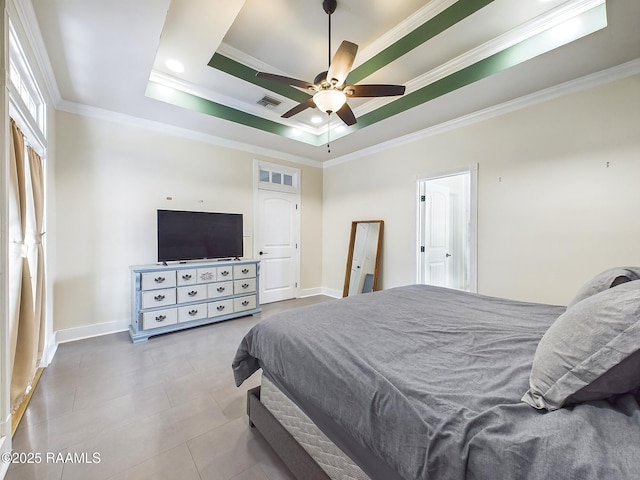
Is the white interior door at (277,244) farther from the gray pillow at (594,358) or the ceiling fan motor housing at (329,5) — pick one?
the gray pillow at (594,358)

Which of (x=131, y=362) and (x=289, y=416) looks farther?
(x=131, y=362)

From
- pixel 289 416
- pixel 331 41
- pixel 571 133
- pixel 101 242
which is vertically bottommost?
pixel 289 416

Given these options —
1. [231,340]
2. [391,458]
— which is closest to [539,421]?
[391,458]

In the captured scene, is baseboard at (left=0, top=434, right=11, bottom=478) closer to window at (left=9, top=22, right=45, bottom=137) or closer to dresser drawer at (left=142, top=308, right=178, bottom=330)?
dresser drawer at (left=142, top=308, right=178, bottom=330)

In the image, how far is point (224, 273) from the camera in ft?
12.5

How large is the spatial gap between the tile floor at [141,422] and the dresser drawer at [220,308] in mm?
842

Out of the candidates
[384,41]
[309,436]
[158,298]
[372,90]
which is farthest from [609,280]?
[158,298]

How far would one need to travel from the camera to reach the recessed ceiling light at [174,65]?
2.79 m

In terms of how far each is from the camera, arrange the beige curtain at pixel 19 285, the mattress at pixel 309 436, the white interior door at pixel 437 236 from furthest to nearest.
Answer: the white interior door at pixel 437 236 → the beige curtain at pixel 19 285 → the mattress at pixel 309 436

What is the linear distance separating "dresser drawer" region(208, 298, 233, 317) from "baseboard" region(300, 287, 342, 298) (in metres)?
1.72

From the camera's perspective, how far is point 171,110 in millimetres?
3314

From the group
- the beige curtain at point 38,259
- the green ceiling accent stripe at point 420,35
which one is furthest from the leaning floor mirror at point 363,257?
the beige curtain at point 38,259

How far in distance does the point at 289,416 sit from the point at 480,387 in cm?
96

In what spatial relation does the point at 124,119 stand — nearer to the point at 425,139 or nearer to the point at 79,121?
the point at 79,121
